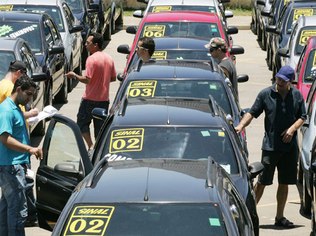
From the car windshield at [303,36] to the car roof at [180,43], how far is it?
Answer: 126 inches

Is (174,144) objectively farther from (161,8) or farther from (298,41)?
(161,8)

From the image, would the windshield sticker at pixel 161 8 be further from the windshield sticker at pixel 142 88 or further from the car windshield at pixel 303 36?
the windshield sticker at pixel 142 88

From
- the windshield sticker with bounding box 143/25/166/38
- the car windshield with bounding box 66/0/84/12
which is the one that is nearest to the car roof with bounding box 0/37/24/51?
the windshield sticker with bounding box 143/25/166/38

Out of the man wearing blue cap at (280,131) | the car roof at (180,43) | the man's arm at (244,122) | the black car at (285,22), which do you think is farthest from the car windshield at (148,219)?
the black car at (285,22)

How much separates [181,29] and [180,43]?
2.62m

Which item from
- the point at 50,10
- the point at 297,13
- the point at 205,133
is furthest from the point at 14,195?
the point at 297,13

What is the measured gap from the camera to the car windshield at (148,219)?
25.5 ft

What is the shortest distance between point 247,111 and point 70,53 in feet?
31.1

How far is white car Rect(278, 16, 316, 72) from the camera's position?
67.6 feet

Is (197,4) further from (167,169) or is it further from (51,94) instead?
(167,169)

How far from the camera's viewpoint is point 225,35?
2038cm

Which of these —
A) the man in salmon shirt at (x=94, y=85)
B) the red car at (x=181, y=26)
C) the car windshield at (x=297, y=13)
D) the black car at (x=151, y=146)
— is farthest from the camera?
the car windshield at (x=297, y=13)

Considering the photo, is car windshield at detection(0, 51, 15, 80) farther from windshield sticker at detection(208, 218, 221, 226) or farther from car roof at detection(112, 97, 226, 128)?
windshield sticker at detection(208, 218, 221, 226)

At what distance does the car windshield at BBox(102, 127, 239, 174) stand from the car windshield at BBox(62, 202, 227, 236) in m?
2.90
